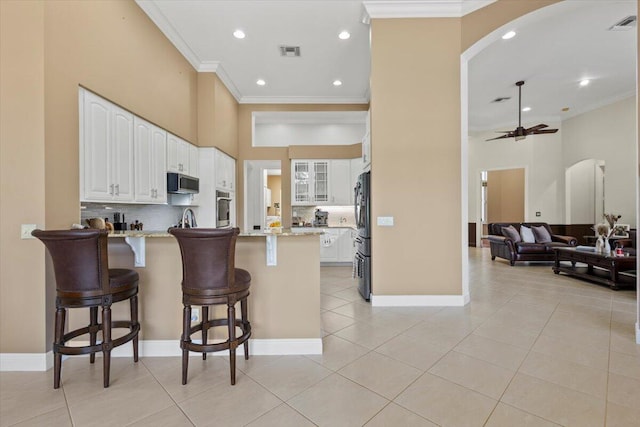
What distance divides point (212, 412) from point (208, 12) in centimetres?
431

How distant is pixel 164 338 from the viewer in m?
2.42

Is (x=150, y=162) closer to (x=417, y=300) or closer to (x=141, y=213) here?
(x=141, y=213)

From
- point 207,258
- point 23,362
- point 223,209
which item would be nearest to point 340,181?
point 223,209

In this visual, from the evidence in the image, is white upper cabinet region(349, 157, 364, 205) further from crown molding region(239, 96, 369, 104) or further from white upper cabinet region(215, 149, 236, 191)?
white upper cabinet region(215, 149, 236, 191)

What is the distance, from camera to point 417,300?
3568 mm

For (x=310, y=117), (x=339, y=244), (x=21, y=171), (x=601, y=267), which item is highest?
(x=310, y=117)

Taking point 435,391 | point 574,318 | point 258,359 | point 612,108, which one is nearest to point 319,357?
point 258,359

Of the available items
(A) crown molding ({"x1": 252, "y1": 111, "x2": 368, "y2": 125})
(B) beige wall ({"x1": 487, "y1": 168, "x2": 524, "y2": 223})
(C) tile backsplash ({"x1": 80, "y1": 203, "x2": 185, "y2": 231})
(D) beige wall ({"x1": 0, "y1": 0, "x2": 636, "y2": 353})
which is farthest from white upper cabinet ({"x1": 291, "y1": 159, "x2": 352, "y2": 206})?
(B) beige wall ({"x1": 487, "y1": 168, "x2": 524, "y2": 223})

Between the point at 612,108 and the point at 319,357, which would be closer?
the point at 319,357

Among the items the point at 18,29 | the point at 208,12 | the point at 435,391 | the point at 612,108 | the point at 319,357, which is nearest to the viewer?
the point at 435,391

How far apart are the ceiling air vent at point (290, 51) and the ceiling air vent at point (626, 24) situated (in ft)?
14.7

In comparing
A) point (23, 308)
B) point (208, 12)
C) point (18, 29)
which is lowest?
point (23, 308)

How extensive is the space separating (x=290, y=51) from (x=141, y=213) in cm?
331

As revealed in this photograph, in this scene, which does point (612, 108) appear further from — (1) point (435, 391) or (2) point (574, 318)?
(1) point (435, 391)
